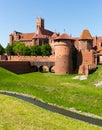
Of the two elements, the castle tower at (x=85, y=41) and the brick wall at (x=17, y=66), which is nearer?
the brick wall at (x=17, y=66)

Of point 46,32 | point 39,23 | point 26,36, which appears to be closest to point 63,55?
point 26,36

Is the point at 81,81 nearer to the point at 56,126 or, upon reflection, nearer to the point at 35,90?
the point at 35,90

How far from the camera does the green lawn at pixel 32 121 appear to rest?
72.7 feet

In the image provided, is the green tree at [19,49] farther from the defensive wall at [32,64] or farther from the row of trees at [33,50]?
the defensive wall at [32,64]

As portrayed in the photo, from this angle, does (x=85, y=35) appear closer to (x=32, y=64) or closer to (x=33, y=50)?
(x=32, y=64)

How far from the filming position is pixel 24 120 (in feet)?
77.5

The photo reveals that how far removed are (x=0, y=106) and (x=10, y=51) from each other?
67.7 meters

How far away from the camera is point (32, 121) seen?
23547mm

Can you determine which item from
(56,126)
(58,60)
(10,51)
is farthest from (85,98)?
(10,51)

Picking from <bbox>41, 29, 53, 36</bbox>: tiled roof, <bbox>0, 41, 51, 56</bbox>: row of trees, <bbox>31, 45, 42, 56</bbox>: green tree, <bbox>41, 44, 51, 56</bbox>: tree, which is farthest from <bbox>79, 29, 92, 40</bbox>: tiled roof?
<bbox>41, 29, 53, 36</bbox>: tiled roof

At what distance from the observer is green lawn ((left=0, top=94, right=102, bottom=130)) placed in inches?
873

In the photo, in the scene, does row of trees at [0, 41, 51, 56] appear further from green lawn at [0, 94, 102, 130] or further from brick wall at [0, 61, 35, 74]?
green lawn at [0, 94, 102, 130]

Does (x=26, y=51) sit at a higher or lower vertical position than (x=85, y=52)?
higher

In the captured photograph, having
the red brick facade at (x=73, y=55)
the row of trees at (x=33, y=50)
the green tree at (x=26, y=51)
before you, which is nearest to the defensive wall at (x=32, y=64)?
the red brick facade at (x=73, y=55)
